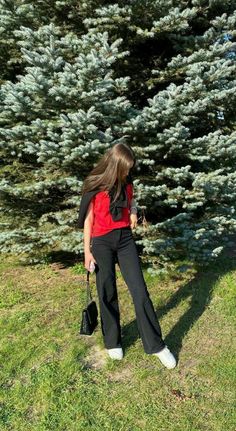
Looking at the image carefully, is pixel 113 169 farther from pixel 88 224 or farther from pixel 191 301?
pixel 191 301

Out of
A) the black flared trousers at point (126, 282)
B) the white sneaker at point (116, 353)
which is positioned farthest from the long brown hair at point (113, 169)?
the white sneaker at point (116, 353)

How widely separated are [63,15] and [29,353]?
14.5ft

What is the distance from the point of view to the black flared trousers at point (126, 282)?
393cm

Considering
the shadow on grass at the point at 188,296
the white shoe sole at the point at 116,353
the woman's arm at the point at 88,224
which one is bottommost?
the shadow on grass at the point at 188,296

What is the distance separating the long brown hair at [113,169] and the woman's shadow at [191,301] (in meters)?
1.57

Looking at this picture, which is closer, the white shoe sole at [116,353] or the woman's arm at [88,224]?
the woman's arm at [88,224]

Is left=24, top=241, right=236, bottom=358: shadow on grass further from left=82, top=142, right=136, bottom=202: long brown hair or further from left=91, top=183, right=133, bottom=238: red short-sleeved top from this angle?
left=82, top=142, right=136, bottom=202: long brown hair

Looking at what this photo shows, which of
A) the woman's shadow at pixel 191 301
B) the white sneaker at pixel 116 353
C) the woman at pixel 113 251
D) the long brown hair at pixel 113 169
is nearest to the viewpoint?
the long brown hair at pixel 113 169

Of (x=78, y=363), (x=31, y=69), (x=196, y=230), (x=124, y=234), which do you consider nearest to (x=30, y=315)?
(x=78, y=363)

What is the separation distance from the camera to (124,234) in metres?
4.04

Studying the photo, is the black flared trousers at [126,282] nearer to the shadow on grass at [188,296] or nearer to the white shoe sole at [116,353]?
the white shoe sole at [116,353]

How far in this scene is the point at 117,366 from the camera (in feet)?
13.1

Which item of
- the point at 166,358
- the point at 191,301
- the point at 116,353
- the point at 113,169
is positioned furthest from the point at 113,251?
the point at 191,301

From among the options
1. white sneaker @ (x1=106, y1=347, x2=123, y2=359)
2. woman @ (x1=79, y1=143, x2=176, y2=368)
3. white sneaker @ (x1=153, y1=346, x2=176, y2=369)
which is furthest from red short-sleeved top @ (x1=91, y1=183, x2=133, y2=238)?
white sneaker @ (x1=153, y1=346, x2=176, y2=369)
